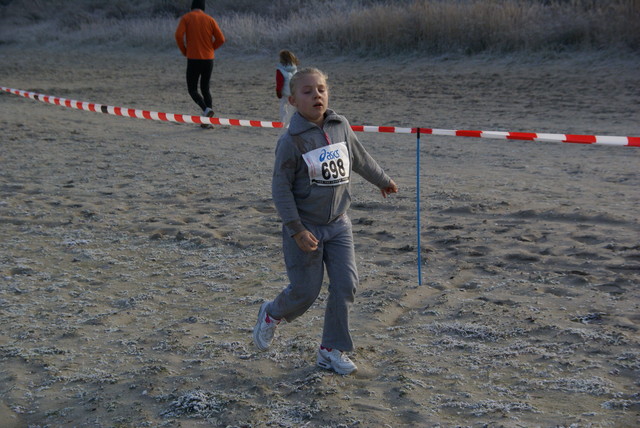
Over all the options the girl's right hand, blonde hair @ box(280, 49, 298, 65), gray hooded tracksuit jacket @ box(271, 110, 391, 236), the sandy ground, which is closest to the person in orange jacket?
the sandy ground

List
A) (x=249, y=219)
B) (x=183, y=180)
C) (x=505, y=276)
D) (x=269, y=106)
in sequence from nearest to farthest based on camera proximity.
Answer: (x=505, y=276) → (x=249, y=219) → (x=183, y=180) → (x=269, y=106)


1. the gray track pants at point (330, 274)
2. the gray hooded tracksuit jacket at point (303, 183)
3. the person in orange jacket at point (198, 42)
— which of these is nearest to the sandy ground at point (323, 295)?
the gray track pants at point (330, 274)

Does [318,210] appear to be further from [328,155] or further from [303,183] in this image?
[328,155]

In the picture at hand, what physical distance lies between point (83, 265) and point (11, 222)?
5.55 ft

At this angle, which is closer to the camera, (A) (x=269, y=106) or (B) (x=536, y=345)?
(B) (x=536, y=345)

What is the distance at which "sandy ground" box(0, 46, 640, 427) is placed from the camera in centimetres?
420

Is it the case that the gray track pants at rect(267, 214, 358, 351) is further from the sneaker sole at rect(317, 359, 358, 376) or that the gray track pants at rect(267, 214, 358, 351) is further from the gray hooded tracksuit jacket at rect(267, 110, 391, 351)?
the sneaker sole at rect(317, 359, 358, 376)

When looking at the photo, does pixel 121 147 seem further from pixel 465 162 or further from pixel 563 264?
pixel 563 264

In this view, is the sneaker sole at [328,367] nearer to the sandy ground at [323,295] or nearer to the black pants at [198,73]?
the sandy ground at [323,295]

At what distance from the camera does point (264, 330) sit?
4695 millimetres

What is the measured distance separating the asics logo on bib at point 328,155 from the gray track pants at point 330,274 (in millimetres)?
352

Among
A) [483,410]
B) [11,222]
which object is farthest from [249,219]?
[483,410]

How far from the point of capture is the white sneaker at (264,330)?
4684 millimetres

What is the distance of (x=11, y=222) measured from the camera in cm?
796
